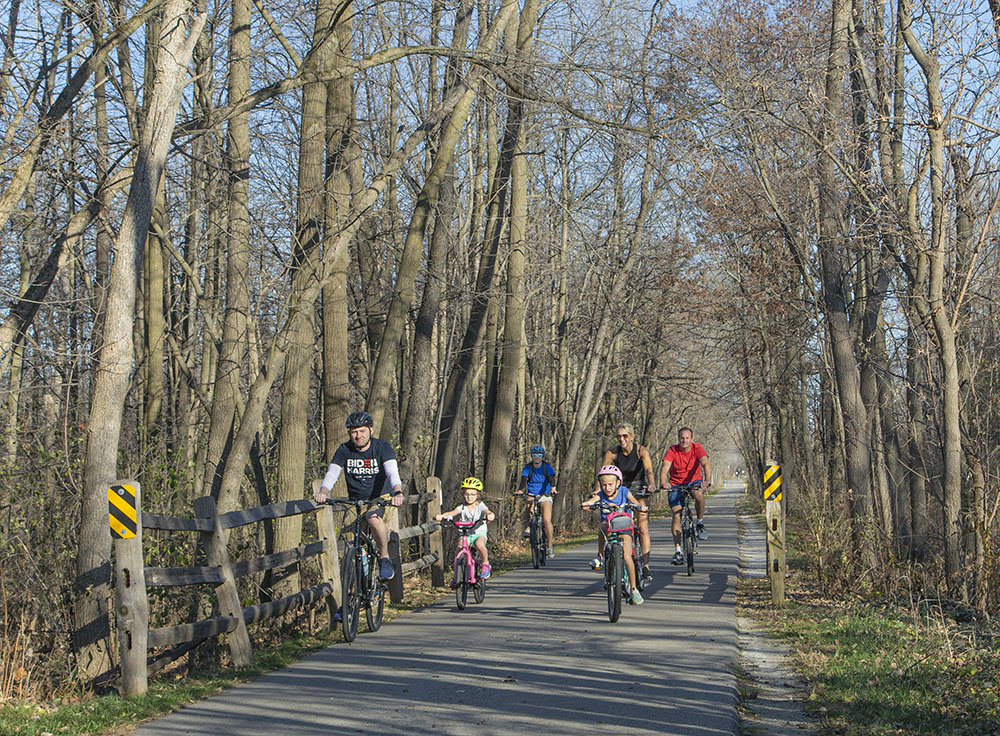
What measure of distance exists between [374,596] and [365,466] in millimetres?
1334

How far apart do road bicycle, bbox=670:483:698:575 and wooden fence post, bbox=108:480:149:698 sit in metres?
10.2

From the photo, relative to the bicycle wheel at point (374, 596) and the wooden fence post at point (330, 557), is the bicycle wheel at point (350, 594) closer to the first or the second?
the bicycle wheel at point (374, 596)

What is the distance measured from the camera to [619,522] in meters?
12.3

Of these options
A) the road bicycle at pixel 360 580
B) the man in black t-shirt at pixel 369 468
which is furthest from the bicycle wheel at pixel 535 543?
the man in black t-shirt at pixel 369 468

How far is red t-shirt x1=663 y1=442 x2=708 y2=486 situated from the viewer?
690 inches

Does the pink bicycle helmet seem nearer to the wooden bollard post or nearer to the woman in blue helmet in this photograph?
the wooden bollard post

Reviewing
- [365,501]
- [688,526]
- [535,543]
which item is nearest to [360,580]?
[365,501]

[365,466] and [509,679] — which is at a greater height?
[365,466]

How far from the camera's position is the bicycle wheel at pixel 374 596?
11508 mm

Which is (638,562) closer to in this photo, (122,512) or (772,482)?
(772,482)

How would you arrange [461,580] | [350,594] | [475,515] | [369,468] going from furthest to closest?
[475,515] < [461,580] < [369,468] < [350,594]

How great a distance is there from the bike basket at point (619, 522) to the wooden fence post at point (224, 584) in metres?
4.12

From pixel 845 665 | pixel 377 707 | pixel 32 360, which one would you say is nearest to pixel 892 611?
pixel 845 665

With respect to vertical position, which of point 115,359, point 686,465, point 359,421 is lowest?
point 686,465
